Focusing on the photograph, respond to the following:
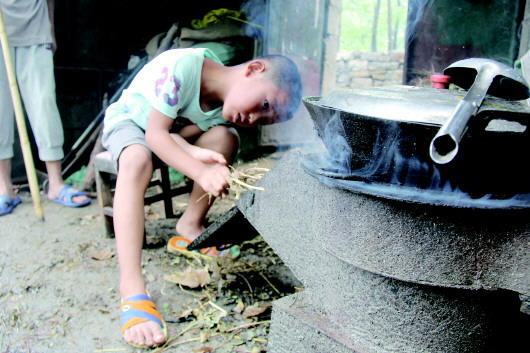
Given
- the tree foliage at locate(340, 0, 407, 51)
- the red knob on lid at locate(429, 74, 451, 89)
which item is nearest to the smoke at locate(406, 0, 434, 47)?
the red knob on lid at locate(429, 74, 451, 89)

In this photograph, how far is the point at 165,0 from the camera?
5633 mm

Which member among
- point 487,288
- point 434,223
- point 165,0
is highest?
point 165,0

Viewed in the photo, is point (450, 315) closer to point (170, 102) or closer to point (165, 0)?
point (170, 102)

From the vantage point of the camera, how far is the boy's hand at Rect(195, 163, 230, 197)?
71.7 inches

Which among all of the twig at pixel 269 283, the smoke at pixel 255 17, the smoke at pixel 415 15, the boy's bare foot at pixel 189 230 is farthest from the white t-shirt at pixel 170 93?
the smoke at pixel 255 17

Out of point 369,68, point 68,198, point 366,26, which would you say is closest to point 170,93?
point 68,198

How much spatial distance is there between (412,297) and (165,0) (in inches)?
212

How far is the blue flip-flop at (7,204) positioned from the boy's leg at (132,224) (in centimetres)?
180

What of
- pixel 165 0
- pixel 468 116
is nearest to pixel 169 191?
pixel 468 116

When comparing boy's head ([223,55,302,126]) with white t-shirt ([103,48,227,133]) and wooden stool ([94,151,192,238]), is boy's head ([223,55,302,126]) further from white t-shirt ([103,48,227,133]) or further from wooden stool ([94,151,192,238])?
wooden stool ([94,151,192,238])

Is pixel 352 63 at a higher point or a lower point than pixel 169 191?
higher

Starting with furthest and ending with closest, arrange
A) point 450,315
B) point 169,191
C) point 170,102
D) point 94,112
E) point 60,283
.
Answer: point 94,112 < point 169,191 < point 60,283 < point 170,102 < point 450,315

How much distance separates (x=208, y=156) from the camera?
6.63 ft

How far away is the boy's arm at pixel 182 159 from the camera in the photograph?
72.7 inches
